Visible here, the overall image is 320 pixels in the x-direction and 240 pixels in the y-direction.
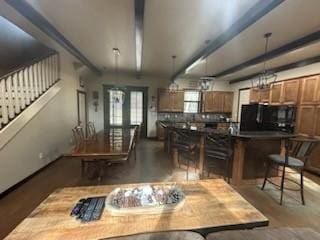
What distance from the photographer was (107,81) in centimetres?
730

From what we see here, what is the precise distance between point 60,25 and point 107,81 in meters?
4.22

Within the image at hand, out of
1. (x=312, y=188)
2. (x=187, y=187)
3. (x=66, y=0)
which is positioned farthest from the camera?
(x=312, y=188)

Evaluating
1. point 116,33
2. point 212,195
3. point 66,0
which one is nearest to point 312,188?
point 212,195

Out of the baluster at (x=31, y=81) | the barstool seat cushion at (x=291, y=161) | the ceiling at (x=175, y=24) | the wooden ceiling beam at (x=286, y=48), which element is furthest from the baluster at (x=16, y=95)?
the wooden ceiling beam at (x=286, y=48)

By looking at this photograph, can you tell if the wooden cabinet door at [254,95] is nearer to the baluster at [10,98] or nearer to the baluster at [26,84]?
the baluster at [26,84]

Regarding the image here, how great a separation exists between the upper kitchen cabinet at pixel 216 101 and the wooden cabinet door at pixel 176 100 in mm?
1012

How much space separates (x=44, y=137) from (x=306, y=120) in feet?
19.8

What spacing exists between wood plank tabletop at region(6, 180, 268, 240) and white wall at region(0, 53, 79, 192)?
211 centimetres

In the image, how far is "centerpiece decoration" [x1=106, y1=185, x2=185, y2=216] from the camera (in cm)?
128

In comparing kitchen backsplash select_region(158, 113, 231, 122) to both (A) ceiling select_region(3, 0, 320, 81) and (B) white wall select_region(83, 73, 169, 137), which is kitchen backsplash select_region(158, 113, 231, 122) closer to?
(B) white wall select_region(83, 73, 169, 137)

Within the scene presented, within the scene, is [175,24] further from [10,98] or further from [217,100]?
[217,100]

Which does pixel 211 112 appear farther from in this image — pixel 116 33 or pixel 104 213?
pixel 104 213

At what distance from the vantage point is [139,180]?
3.50 metres

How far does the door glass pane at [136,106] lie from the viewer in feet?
25.0
